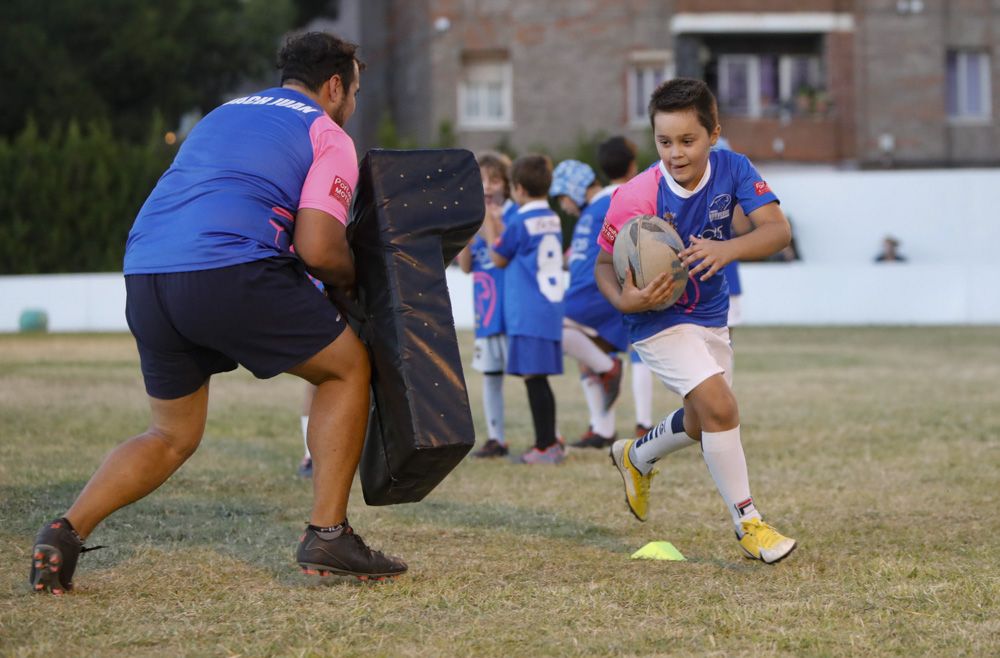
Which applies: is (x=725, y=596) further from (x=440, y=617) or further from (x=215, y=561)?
(x=215, y=561)

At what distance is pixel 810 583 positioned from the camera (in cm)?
502

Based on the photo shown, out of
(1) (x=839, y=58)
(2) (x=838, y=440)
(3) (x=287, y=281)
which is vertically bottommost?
(2) (x=838, y=440)

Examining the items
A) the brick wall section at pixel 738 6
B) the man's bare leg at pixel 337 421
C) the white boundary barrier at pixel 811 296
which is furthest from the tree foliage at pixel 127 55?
the man's bare leg at pixel 337 421

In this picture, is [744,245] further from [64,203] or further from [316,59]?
[64,203]

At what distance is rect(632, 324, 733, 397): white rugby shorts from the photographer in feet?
17.9

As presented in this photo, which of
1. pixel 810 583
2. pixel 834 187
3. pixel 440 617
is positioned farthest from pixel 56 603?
pixel 834 187

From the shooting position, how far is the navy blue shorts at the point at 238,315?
462 centimetres

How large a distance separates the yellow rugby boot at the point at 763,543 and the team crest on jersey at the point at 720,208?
46.4 inches

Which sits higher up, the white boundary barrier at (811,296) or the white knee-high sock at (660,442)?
the white knee-high sock at (660,442)

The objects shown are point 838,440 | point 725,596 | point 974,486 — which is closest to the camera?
point 725,596

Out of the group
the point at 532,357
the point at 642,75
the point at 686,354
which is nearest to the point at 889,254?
the point at 642,75

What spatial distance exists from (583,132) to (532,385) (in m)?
25.4

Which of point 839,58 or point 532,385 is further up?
point 839,58

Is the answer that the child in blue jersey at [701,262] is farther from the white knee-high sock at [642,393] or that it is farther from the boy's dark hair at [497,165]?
the white knee-high sock at [642,393]
